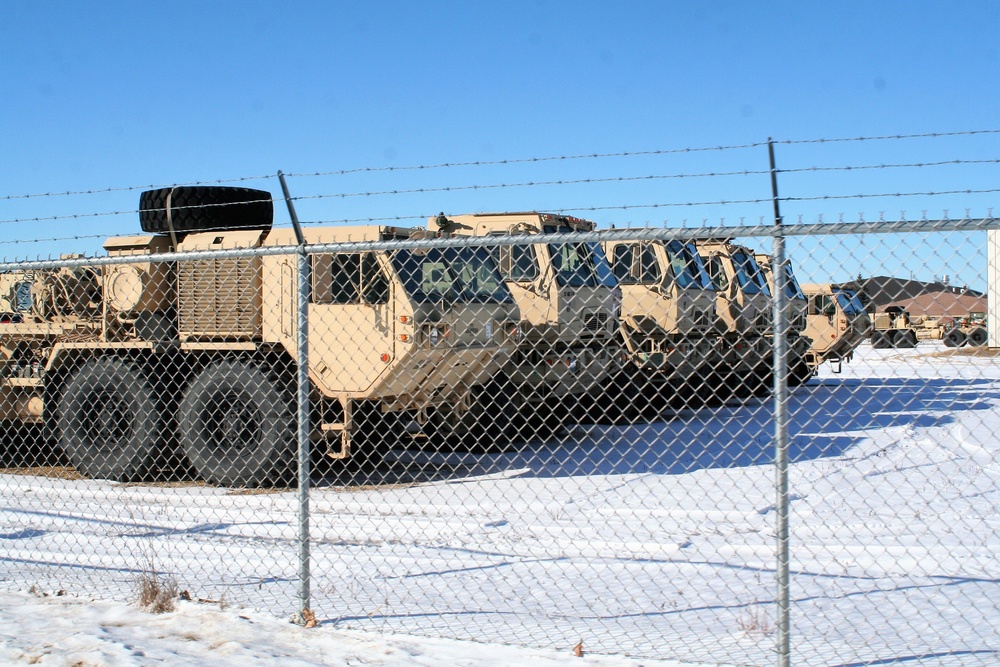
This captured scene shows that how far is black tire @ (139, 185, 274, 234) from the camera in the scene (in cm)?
1070

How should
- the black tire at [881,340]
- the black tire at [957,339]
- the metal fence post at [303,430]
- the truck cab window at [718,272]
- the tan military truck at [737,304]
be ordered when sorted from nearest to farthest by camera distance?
1. the metal fence post at [303,430]
2. the black tire at [957,339]
3. the black tire at [881,340]
4. the tan military truck at [737,304]
5. the truck cab window at [718,272]

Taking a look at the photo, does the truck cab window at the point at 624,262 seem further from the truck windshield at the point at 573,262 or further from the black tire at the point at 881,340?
the black tire at the point at 881,340

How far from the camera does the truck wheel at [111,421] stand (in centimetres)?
987

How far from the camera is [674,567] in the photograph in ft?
20.3

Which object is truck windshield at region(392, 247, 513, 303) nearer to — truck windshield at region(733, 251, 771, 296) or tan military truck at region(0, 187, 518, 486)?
tan military truck at region(0, 187, 518, 486)

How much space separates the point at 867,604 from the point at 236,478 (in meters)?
5.99

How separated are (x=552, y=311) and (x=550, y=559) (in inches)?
238

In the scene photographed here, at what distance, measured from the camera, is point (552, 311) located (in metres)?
12.2

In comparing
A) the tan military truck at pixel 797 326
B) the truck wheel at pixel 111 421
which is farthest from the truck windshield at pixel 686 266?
the truck wheel at pixel 111 421

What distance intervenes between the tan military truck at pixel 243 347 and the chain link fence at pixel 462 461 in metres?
0.03

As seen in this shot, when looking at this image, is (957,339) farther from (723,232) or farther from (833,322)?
(833,322)

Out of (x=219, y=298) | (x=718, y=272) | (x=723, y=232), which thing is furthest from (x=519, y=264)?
(x=723, y=232)

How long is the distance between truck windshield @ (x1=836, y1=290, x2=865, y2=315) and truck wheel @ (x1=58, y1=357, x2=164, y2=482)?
15443mm

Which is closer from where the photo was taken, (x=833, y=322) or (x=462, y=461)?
(x=462, y=461)
